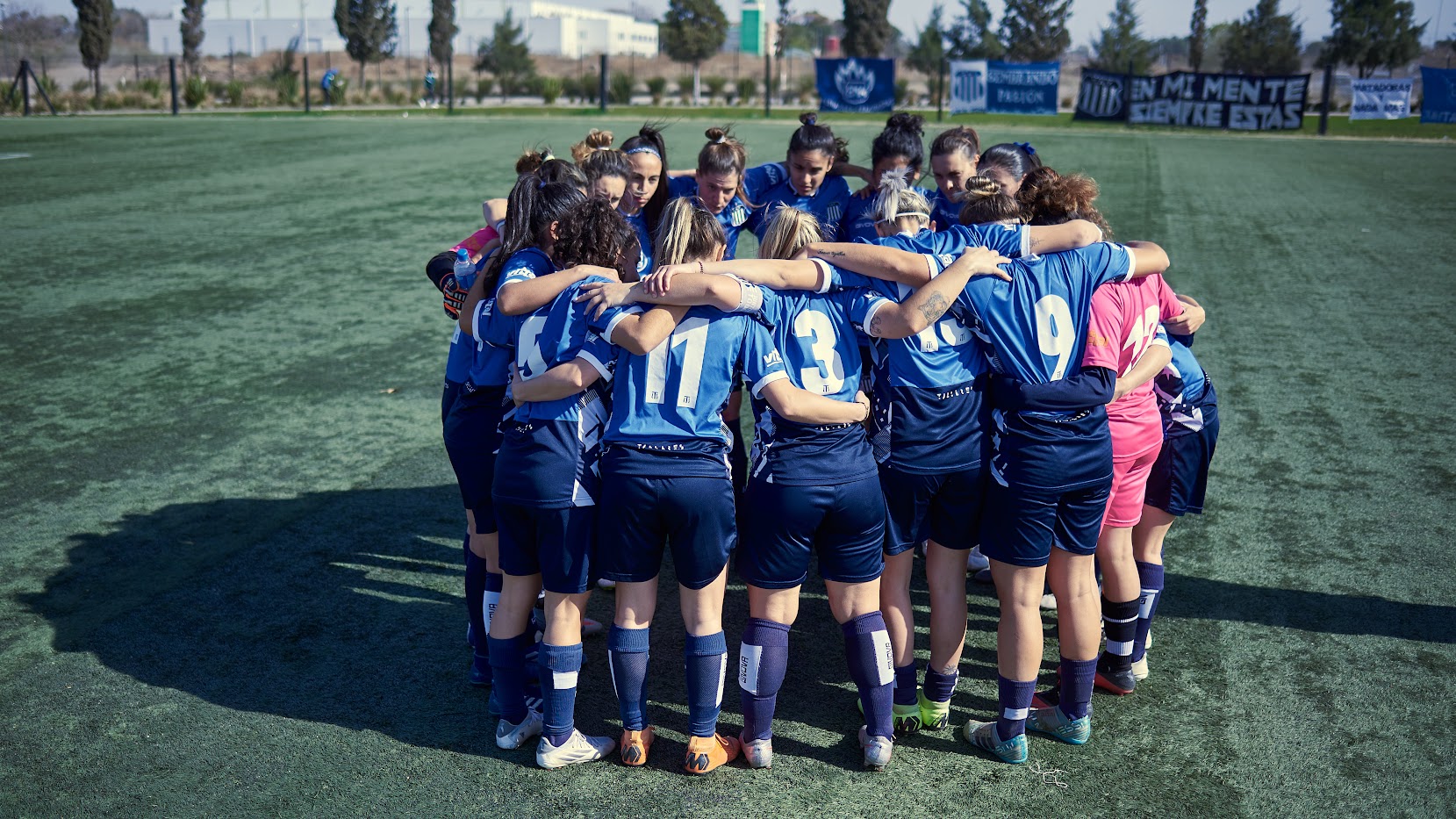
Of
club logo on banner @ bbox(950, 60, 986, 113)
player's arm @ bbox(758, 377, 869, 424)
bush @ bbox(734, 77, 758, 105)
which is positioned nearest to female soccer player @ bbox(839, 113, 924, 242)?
player's arm @ bbox(758, 377, 869, 424)

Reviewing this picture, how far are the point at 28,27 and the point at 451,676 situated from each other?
285ft

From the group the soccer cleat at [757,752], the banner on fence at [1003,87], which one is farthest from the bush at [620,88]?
the soccer cleat at [757,752]

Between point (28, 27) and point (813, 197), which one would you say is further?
point (28, 27)

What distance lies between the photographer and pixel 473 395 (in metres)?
3.74

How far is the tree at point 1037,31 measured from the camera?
50.3 m

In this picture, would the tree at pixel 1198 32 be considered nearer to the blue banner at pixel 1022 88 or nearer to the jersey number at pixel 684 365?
the blue banner at pixel 1022 88

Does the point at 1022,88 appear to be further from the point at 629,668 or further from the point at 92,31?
the point at 92,31

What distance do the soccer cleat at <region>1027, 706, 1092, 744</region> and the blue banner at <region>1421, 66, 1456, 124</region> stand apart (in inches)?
1173

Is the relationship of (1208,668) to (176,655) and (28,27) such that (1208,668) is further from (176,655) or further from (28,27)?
(28,27)

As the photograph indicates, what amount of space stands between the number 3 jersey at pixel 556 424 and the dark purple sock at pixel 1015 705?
1485 millimetres

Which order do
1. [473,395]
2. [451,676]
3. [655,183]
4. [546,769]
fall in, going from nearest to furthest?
[546,769]
[473,395]
[451,676]
[655,183]

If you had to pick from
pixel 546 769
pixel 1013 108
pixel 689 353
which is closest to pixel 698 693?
pixel 546 769

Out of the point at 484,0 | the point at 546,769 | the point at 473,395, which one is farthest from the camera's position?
the point at 484,0

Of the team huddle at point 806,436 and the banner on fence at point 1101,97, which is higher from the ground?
the banner on fence at point 1101,97
